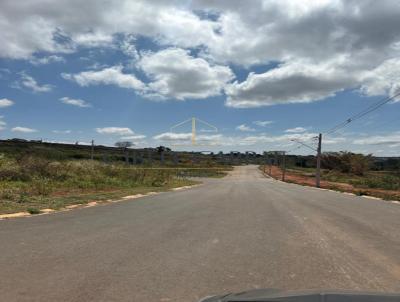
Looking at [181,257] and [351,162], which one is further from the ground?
[351,162]

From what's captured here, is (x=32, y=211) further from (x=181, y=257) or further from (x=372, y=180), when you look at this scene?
(x=372, y=180)

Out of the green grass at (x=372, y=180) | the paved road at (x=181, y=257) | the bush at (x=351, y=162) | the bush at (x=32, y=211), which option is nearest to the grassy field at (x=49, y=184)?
the bush at (x=32, y=211)

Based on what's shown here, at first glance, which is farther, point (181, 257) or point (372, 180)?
point (372, 180)

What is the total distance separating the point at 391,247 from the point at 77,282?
6.63m

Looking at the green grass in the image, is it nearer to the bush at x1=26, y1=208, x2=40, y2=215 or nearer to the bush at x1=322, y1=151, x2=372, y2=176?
the bush at x1=322, y1=151, x2=372, y2=176

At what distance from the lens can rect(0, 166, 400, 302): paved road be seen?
630 cm

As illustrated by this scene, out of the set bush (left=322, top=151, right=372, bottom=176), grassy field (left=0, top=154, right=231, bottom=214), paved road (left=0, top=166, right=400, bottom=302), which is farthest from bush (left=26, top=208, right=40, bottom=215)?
bush (left=322, top=151, right=372, bottom=176)

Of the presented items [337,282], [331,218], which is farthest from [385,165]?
[337,282]

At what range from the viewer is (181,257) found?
8.38 meters

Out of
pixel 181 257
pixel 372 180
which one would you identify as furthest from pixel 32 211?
pixel 372 180

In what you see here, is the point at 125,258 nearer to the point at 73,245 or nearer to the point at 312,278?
the point at 73,245

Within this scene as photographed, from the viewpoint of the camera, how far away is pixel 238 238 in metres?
10.8

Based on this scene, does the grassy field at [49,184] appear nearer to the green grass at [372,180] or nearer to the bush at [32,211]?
the bush at [32,211]

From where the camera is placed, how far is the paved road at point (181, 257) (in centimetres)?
630
